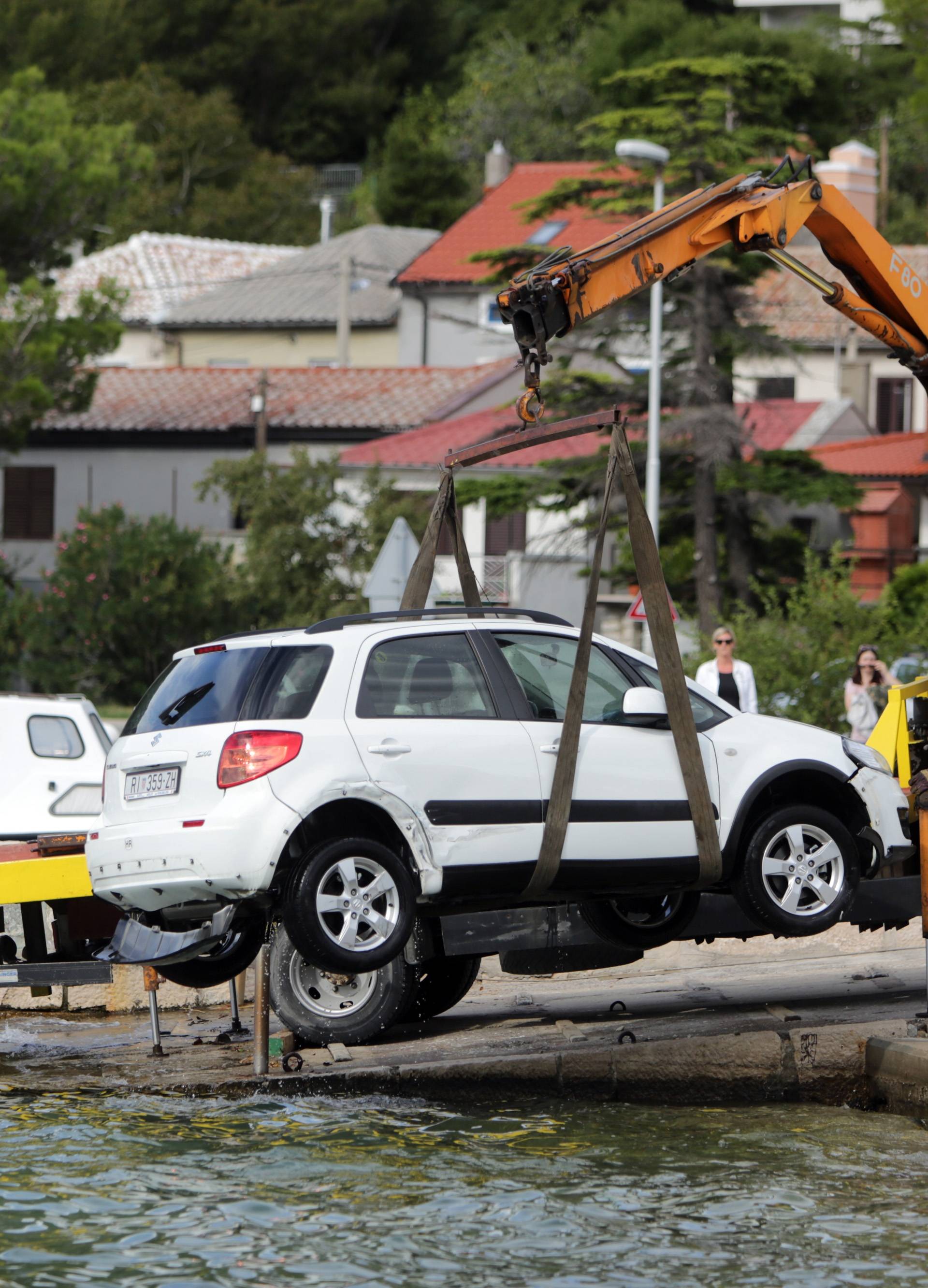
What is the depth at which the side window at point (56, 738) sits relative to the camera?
15.4 meters

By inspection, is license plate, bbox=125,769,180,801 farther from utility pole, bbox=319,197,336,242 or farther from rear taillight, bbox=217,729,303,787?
utility pole, bbox=319,197,336,242

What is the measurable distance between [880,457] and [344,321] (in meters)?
18.6

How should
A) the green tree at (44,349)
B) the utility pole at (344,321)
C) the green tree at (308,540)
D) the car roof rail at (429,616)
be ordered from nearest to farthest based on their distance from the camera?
the car roof rail at (429,616) → the green tree at (308,540) → the green tree at (44,349) → the utility pole at (344,321)

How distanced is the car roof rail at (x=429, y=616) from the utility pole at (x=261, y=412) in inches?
1444

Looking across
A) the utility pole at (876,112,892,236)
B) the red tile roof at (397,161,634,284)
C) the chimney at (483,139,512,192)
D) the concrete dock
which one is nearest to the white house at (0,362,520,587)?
the red tile roof at (397,161,634,284)

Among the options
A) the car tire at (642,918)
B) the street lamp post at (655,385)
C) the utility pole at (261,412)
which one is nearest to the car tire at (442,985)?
the car tire at (642,918)

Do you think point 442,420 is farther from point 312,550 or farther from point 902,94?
point 902,94

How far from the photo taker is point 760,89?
31609mm

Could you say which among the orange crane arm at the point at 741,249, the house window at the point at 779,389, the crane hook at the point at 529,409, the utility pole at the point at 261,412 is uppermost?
the house window at the point at 779,389

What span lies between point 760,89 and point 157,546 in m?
15.0

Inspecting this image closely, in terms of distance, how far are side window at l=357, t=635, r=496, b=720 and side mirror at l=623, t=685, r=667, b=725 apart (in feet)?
2.18

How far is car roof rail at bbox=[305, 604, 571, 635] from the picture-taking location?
31.9 ft

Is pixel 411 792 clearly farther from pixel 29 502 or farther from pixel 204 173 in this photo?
pixel 204 173

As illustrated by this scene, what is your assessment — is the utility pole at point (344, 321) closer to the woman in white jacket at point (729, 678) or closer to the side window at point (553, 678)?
the woman in white jacket at point (729, 678)
